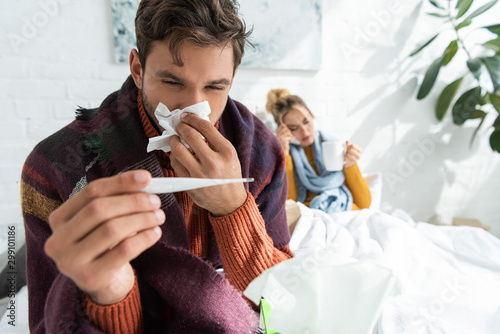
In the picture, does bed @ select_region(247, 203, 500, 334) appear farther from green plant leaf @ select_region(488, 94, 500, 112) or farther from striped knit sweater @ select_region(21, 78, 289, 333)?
green plant leaf @ select_region(488, 94, 500, 112)

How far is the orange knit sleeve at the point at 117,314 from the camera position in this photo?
1.75 feet

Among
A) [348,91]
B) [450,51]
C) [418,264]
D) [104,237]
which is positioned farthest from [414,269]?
[450,51]

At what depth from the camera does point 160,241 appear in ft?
2.34

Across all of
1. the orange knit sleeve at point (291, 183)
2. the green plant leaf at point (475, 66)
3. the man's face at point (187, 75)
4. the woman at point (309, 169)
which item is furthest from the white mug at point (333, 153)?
the green plant leaf at point (475, 66)

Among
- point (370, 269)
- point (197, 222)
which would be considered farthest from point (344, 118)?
point (370, 269)

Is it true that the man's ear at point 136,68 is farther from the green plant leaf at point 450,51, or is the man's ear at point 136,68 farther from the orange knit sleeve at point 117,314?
the green plant leaf at point 450,51

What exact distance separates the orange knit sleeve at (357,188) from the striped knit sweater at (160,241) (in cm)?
97

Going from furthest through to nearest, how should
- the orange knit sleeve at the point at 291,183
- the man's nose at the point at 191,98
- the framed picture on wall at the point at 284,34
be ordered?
1. the orange knit sleeve at the point at 291,183
2. the framed picture on wall at the point at 284,34
3. the man's nose at the point at 191,98

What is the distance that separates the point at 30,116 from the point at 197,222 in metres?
1.01

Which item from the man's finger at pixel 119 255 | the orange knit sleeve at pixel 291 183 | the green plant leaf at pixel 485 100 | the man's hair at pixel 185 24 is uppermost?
the man's hair at pixel 185 24

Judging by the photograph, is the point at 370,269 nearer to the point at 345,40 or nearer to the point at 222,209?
the point at 222,209

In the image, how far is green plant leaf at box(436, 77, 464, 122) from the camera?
2.24 m

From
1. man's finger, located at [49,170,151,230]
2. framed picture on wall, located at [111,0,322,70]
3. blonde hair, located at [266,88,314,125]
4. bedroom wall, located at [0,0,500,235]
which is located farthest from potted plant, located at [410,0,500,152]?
man's finger, located at [49,170,151,230]

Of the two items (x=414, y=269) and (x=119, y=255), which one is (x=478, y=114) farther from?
(x=119, y=255)
